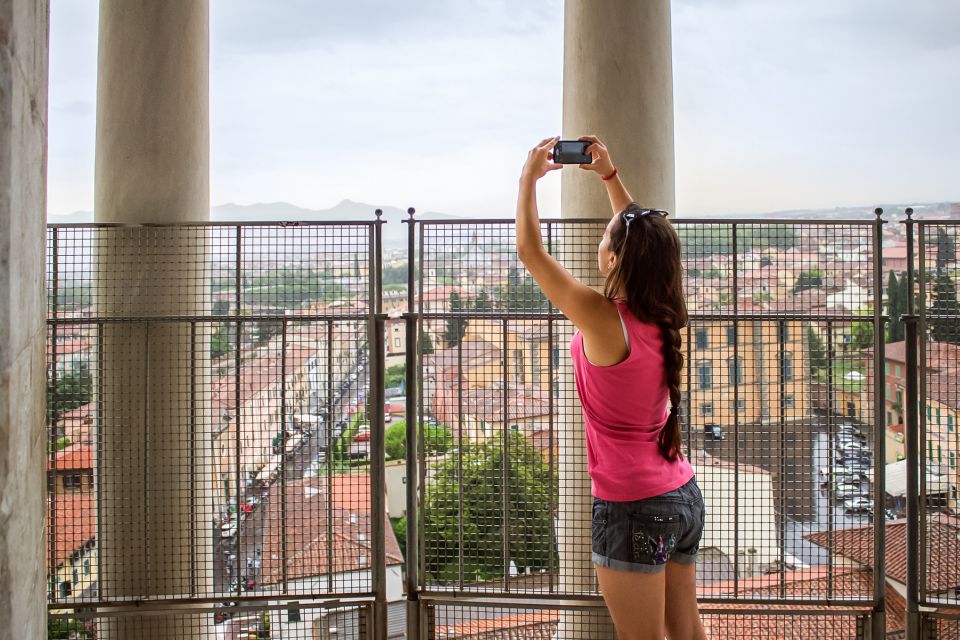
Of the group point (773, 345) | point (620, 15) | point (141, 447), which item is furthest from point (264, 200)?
point (773, 345)

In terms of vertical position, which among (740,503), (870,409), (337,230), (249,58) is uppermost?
(249,58)

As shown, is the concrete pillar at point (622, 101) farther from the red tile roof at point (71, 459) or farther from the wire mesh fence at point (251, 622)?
the red tile roof at point (71, 459)

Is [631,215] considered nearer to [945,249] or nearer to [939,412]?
[945,249]

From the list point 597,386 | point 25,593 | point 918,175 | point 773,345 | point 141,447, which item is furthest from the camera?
point 918,175

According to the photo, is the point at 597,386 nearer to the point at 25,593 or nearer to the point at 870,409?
the point at 25,593

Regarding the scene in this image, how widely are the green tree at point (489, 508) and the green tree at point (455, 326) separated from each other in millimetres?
577

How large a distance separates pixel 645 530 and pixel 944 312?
8.00ft

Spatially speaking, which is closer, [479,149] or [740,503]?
[740,503]

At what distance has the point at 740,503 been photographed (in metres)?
3.72

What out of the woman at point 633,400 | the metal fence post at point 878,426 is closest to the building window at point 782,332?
the metal fence post at point 878,426

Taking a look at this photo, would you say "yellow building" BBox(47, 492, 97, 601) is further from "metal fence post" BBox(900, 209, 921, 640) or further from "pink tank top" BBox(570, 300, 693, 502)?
"metal fence post" BBox(900, 209, 921, 640)

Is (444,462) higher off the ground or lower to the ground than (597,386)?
lower

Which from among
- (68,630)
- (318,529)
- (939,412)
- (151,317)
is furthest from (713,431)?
(68,630)

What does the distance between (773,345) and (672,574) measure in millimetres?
1629
